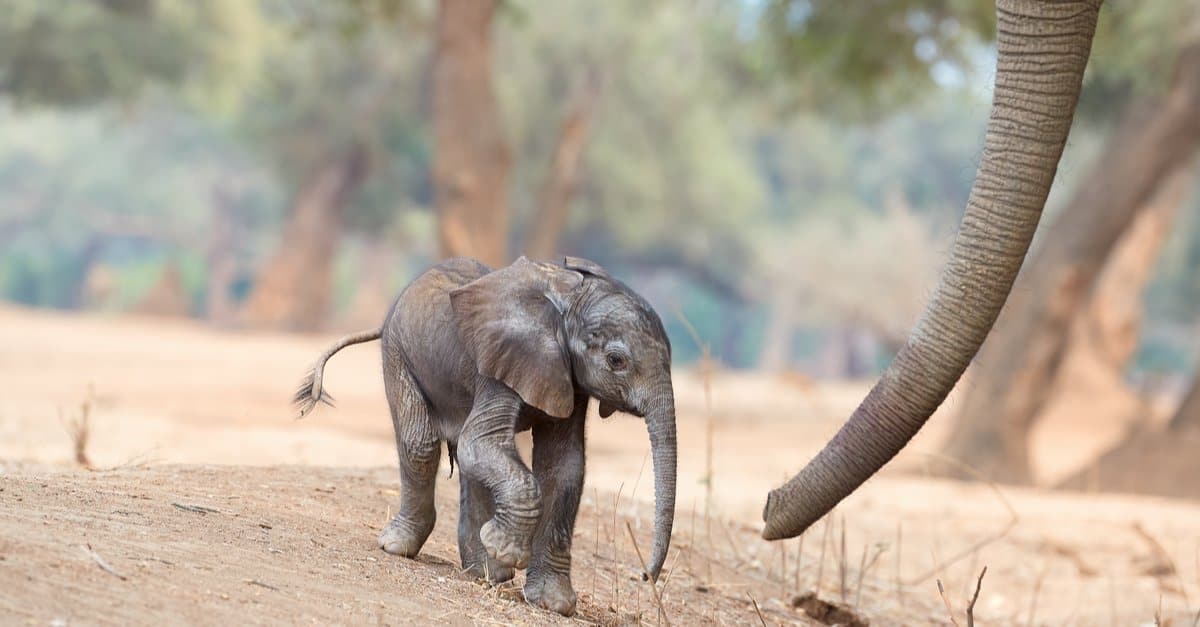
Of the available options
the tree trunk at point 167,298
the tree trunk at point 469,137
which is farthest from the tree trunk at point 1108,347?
the tree trunk at point 167,298

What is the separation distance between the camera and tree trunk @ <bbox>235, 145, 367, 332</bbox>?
120 ft

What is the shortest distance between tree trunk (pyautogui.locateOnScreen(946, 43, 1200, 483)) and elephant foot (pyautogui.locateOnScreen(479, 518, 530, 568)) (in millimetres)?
10740

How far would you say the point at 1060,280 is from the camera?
1430 cm

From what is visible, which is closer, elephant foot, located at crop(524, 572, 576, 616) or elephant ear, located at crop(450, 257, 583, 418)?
elephant ear, located at crop(450, 257, 583, 418)

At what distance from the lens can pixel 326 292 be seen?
38031mm

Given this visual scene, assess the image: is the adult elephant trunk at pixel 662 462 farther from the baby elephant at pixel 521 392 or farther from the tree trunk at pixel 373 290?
the tree trunk at pixel 373 290

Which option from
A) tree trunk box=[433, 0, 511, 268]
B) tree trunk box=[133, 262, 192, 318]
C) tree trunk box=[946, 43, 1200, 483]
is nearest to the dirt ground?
tree trunk box=[946, 43, 1200, 483]

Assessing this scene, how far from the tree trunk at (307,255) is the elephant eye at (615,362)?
33.3 meters

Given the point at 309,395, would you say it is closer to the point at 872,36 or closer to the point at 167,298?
the point at 872,36

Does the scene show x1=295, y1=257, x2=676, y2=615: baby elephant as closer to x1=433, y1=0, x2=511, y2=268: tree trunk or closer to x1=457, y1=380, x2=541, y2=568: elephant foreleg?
x1=457, y1=380, x2=541, y2=568: elephant foreleg

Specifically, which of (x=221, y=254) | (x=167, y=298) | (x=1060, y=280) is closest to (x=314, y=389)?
(x=1060, y=280)

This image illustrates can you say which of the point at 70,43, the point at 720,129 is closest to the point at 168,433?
the point at 70,43

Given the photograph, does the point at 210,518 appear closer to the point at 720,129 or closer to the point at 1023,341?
the point at 1023,341

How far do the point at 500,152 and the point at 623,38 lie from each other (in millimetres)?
27781
